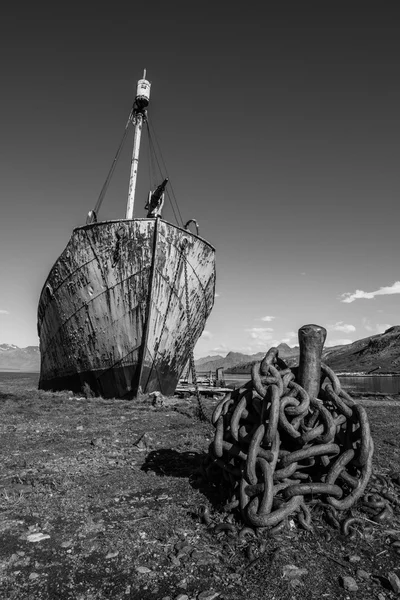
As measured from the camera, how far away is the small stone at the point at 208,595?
204 cm

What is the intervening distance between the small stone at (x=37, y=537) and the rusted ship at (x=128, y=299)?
26.3 feet

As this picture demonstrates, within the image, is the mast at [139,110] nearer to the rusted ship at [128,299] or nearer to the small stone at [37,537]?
the rusted ship at [128,299]

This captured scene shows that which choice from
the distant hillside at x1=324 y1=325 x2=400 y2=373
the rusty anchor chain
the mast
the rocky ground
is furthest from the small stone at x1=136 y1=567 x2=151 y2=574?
the distant hillside at x1=324 y1=325 x2=400 y2=373

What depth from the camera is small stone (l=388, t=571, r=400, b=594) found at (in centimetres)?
211

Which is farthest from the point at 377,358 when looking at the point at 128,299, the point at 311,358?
the point at 311,358

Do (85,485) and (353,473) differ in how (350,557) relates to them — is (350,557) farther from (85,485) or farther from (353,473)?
(85,485)

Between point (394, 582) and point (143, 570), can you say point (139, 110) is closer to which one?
point (143, 570)

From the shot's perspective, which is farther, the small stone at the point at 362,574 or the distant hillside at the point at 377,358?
the distant hillside at the point at 377,358

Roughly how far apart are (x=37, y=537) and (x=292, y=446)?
7.11 ft

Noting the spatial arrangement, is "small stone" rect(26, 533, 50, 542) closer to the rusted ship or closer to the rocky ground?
the rocky ground

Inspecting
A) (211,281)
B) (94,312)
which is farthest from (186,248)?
(94,312)

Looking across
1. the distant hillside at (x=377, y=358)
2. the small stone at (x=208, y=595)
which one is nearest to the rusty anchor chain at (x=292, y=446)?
the small stone at (x=208, y=595)

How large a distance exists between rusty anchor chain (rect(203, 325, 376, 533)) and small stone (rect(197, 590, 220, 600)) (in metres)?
0.59

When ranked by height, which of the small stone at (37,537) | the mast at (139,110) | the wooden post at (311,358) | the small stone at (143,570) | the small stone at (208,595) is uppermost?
the mast at (139,110)
